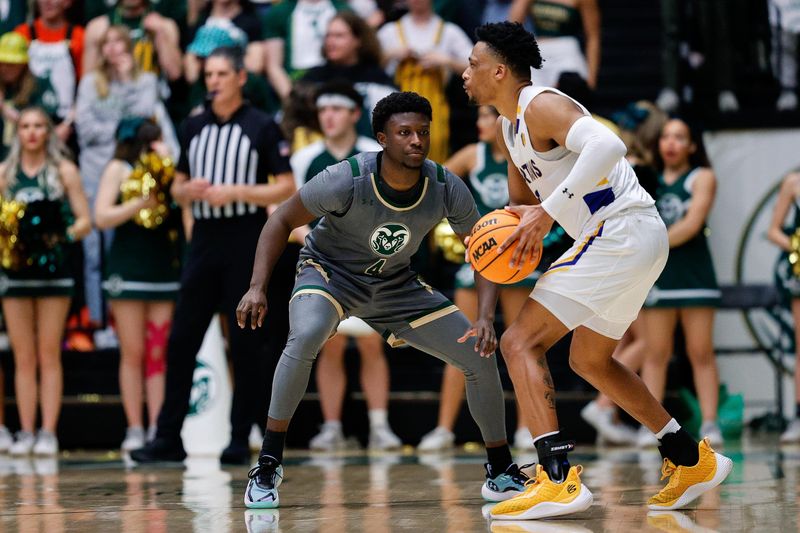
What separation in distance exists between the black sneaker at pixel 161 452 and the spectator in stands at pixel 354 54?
129 inches

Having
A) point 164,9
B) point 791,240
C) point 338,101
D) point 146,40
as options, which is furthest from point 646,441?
point 164,9

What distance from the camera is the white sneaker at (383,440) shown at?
31.0ft

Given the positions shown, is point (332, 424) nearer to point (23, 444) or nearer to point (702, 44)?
point (23, 444)

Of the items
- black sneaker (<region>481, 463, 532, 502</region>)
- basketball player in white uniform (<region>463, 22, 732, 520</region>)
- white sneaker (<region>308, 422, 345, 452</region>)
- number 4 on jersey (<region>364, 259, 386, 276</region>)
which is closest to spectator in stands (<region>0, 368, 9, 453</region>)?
white sneaker (<region>308, 422, 345, 452</region>)

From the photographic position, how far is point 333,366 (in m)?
9.56

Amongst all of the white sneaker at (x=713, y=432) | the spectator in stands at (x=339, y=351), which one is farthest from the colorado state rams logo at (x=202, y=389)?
the white sneaker at (x=713, y=432)

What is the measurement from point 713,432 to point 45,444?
4.64 m

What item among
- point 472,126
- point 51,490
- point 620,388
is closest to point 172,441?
point 51,490

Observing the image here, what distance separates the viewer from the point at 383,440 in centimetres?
945

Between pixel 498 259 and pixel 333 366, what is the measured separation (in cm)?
423

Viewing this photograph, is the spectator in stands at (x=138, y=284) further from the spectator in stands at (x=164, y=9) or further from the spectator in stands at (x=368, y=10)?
the spectator in stands at (x=368, y=10)

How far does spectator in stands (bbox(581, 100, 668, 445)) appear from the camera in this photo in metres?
9.38

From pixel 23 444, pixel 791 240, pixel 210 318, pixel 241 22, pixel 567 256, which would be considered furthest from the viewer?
pixel 241 22

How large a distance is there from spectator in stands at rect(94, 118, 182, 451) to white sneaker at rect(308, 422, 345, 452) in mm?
1142
